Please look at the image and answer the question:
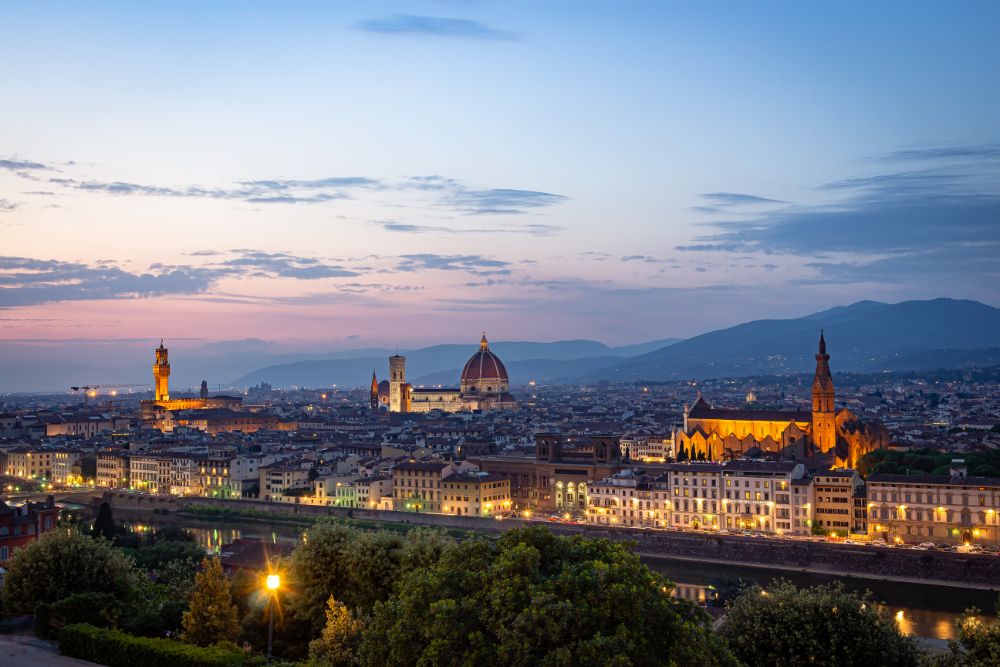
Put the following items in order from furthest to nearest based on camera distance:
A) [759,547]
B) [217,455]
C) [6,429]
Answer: [6,429] < [217,455] < [759,547]

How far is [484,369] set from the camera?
131500mm

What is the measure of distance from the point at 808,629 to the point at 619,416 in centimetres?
10167

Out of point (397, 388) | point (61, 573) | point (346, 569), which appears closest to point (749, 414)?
point (346, 569)

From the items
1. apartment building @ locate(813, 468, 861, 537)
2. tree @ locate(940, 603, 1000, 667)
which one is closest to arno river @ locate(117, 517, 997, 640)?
apartment building @ locate(813, 468, 861, 537)

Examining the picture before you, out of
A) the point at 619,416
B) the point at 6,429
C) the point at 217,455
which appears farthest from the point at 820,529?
the point at 6,429

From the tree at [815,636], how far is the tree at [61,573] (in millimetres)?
11304

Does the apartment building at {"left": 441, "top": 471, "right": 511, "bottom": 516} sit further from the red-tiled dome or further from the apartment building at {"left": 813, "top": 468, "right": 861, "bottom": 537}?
the red-tiled dome

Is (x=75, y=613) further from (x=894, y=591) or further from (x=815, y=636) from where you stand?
(x=894, y=591)

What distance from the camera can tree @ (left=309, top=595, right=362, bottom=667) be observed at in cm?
1656

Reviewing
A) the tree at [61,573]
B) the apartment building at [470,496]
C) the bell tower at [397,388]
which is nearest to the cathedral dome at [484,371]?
the bell tower at [397,388]

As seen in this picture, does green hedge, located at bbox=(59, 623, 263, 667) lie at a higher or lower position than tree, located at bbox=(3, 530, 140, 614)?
lower

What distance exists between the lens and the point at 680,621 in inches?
523

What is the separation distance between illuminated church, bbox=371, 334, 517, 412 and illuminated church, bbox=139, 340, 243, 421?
20.3 m

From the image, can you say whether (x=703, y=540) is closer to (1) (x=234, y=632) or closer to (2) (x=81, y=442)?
(1) (x=234, y=632)
